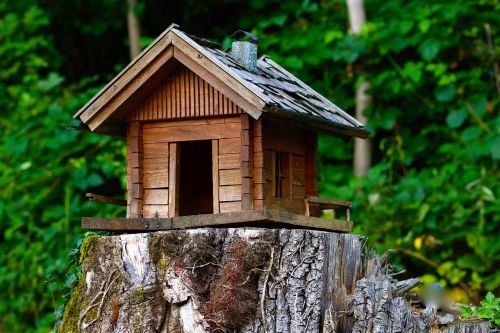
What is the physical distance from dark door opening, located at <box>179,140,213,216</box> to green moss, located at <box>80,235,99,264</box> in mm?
805

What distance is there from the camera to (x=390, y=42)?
446 inches

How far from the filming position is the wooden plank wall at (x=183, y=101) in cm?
600

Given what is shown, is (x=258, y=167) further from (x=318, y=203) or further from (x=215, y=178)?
(x=318, y=203)

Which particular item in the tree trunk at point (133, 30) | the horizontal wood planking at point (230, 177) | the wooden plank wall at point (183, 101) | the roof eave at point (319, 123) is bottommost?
the horizontal wood planking at point (230, 177)

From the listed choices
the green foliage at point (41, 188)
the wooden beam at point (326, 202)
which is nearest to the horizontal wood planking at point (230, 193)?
the wooden beam at point (326, 202)

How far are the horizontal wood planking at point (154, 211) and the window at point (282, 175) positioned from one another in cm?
74

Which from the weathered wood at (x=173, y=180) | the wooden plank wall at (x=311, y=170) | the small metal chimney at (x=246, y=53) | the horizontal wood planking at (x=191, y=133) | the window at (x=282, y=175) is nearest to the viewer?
the horizontal wood planking at (x=191, y=133)

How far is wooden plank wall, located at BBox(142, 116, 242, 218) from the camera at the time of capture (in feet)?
19.4

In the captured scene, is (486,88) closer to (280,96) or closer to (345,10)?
(345,10)

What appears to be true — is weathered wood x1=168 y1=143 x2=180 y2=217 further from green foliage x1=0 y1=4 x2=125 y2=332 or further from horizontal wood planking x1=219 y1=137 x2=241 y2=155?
green foliage x1=0 y1=4 x2=125 y2=332

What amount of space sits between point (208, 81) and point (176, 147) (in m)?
0.55

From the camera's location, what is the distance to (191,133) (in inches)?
241

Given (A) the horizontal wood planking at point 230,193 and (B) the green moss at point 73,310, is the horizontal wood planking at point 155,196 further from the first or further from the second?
(B) the green moss at point 73,310

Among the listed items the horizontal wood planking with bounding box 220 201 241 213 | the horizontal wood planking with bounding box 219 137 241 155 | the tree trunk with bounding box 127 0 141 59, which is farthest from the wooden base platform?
the tree trunk with bounding box 127 0 141 59
